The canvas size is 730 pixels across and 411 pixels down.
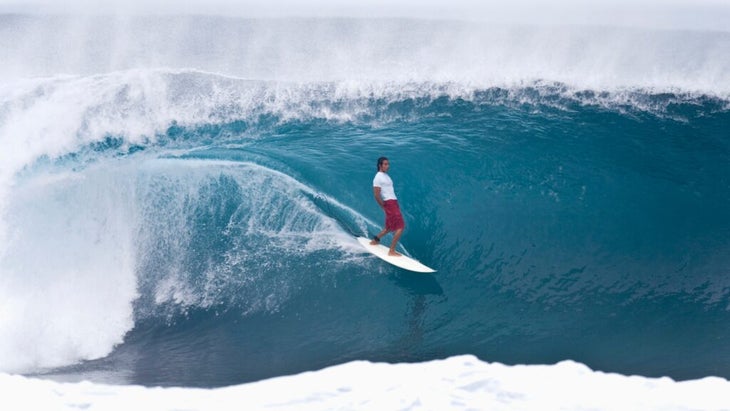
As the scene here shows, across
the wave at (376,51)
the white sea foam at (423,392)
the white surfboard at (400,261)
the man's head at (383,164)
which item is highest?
the wave at (376,51)

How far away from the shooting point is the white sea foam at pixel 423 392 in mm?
5039

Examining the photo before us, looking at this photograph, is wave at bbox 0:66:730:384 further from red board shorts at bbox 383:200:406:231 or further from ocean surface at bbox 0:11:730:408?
red board shorts at bbox 383:200:406:231

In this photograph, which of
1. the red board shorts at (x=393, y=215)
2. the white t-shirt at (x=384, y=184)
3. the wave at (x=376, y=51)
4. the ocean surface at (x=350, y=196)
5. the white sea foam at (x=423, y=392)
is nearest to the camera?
the white sea foam at (x=423, y=392)

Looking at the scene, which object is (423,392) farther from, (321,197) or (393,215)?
(321,197)

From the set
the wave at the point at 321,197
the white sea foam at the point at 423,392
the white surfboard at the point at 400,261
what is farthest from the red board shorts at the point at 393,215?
the white sea foam at the point at 423,392

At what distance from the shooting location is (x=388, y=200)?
25.1ft

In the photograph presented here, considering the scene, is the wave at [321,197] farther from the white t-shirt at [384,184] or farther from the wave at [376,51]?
the white t-shirt at [384,184]

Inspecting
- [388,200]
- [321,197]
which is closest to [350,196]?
→ [321,197]

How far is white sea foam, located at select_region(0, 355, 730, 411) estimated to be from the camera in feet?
16.5

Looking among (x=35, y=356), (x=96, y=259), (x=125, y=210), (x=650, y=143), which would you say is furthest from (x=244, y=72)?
(x=650, y=143)

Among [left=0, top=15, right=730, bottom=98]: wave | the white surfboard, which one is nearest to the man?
the white surfboard

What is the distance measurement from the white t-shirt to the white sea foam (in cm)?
258

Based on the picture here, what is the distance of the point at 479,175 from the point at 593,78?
339 cm

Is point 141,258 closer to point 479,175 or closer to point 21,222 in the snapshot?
point 21,222
